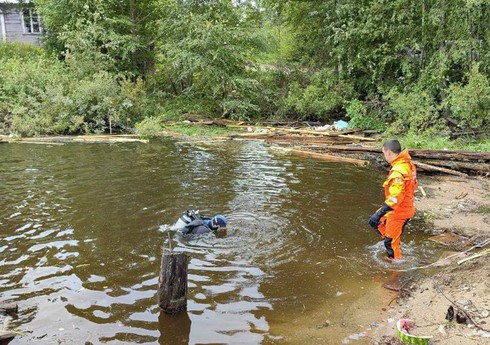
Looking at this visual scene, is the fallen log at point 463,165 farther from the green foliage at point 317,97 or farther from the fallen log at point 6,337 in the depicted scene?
the fallen log at point 6,337

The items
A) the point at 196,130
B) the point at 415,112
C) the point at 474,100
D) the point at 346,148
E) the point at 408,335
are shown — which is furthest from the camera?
the point at 196,130

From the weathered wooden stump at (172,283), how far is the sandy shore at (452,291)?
212 centimetres

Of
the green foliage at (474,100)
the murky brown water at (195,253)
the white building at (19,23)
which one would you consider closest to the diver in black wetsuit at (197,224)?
the murky brown water at (195,253)

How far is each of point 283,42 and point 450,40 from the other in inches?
483

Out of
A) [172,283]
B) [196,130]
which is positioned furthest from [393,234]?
[196,130]

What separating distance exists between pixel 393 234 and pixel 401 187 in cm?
70

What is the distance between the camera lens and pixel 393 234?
611cm

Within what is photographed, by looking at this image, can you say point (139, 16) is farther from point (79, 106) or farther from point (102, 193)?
point (102, 193)

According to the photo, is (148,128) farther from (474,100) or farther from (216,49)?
(474,100)

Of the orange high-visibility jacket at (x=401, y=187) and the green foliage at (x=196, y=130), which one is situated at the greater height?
the orange high-visibility jacket at (x=401, y=187)

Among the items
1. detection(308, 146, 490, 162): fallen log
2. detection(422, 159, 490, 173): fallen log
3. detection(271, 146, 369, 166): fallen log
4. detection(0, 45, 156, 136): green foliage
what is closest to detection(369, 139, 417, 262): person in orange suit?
detection(422, 159, 490, 173): fallen log

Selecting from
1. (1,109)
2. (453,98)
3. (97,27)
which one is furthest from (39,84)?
(453,98)

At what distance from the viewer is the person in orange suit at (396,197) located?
5.98m

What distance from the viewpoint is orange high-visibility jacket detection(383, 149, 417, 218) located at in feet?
19.6
